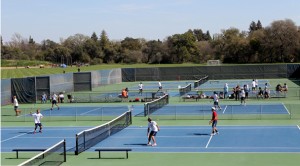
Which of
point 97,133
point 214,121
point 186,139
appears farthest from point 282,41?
point 97,133

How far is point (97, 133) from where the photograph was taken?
89.3 feet

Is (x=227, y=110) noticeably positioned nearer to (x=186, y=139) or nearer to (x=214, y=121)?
(x=214, y=121)

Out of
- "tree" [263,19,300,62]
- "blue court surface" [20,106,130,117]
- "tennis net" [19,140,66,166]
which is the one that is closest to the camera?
"tennis net" [19,140,66,166]

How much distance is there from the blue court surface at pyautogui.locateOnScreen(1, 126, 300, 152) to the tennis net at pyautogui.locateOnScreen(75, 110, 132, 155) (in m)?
0.37

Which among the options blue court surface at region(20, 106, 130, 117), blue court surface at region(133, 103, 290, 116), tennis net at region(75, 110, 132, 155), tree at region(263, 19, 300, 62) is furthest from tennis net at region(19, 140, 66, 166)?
tree at region(263, 19, 300, 62)

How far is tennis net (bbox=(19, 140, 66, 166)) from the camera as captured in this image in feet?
61.2

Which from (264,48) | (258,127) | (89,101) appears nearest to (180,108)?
(258,127)

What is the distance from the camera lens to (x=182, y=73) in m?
89.5

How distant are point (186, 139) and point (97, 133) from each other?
4.81 metres

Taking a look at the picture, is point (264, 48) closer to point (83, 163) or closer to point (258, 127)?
point (258, 127)

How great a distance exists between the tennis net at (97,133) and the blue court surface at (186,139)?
1.21 feet

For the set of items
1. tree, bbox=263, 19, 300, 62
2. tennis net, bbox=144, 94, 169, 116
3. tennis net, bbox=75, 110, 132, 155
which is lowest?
tennis net, bbox=75, 110, 132, 155

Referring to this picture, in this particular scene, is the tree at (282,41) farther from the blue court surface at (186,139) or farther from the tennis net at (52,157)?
the tennis net at (52,157)

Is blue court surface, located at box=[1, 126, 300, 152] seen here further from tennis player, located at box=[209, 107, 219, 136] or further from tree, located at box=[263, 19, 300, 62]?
tree, located at box=[263, 19, 300, 62]
